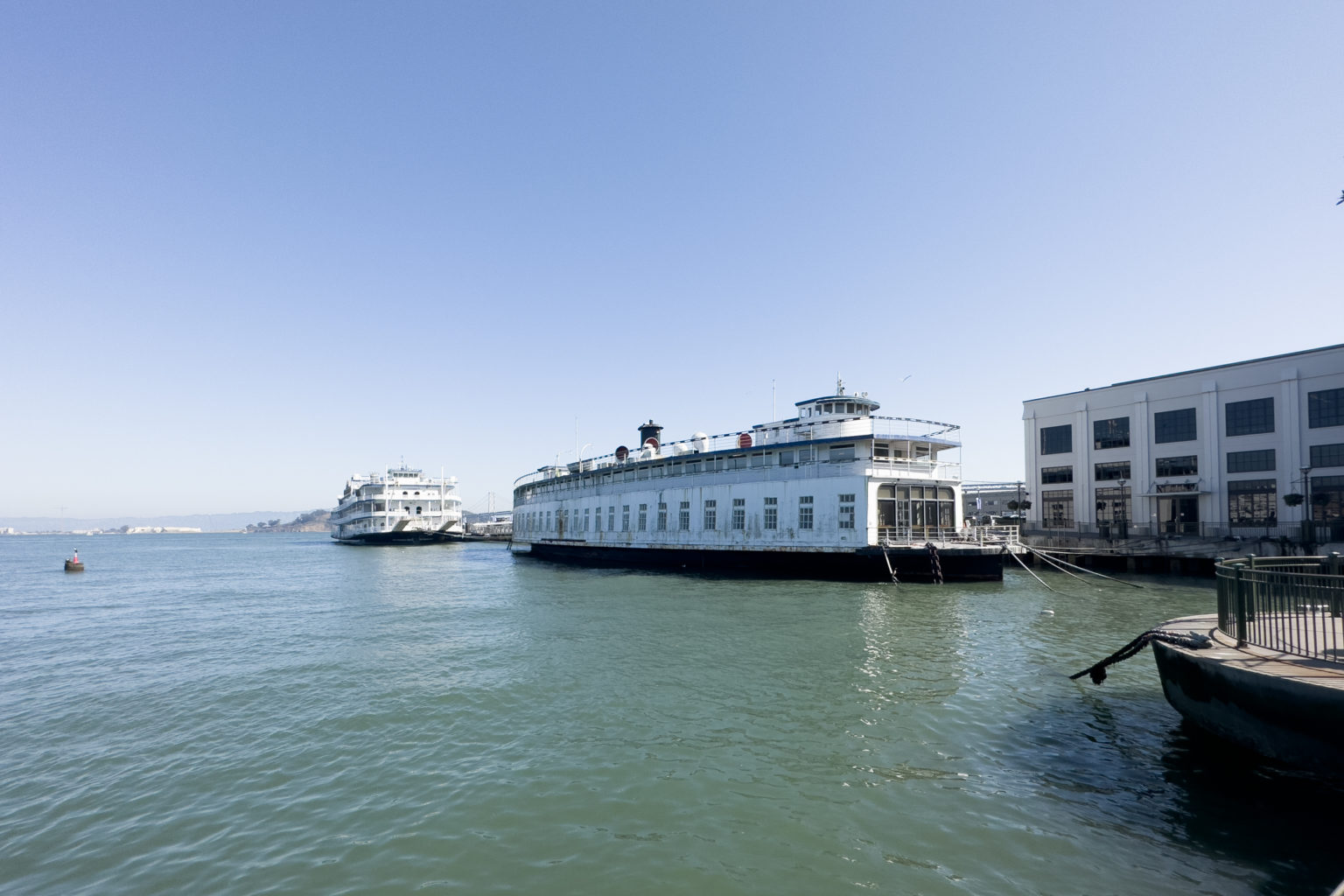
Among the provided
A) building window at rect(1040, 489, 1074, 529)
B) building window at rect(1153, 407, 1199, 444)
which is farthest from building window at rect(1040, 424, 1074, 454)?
building window at rect(1153, 407, 1199, 444)

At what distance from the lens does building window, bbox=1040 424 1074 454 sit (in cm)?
5434

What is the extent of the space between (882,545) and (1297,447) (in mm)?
29746

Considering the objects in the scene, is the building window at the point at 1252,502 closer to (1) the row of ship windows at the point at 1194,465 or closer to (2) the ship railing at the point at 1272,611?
(1) the row of ship windows at the point at 1194,465

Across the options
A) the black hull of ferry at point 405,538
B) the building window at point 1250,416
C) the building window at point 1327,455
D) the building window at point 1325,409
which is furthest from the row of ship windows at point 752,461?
the black hull of ferry at point 405,538

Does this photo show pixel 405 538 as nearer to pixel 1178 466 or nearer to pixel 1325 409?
pixel 1178 466

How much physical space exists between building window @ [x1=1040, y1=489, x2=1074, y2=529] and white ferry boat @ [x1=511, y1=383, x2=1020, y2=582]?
1148 centimetres

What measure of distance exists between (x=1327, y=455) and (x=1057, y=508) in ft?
56.7

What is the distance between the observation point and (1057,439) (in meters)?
55.2

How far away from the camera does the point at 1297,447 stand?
Result: 4169 cm

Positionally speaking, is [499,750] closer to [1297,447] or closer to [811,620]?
[811,620]

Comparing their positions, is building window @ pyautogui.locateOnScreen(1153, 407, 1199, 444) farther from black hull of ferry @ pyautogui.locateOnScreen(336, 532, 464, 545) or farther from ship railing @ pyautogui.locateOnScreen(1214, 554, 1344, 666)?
black hull of ferry @ pyautogui.locateOnScreen(336, 532, 464, 545)

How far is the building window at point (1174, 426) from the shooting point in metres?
47.2

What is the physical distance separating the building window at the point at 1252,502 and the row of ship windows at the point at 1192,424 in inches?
143

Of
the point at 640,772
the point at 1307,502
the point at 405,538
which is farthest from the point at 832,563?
the point at 405,538
